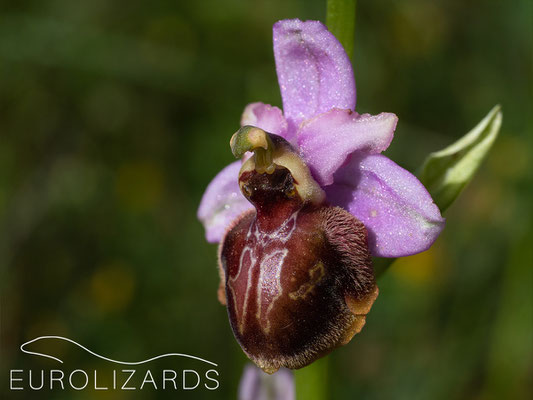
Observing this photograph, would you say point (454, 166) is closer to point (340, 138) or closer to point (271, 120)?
point (340, 138)

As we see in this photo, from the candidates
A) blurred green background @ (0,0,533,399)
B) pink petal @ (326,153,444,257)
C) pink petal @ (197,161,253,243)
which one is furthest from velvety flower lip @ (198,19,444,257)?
blurred green background @ (0,0,533,399)

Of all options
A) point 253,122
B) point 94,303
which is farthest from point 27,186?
point 253,122

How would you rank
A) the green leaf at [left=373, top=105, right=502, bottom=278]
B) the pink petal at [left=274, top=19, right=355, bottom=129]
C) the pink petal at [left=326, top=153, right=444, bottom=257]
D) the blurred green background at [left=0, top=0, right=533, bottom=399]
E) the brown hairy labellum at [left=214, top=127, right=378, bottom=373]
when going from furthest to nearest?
1. the blurred green background at [left=0, top=0, right=533, bottom=399]
2. the green leaf at [left=373, top=105, right=502, bottom=278]
3. the pink petal at [left=274, top=19, right=355, bottom=129]
4. the pink petal at [left=326, top=153, right=444, bottom=257]
5. the brown hairy labellum at [left=214, top=127, right=378, bottom=373]

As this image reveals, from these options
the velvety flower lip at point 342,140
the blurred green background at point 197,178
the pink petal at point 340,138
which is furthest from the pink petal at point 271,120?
the blurred green background at point 197,178

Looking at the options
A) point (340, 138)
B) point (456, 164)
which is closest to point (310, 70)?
point (340, 138)

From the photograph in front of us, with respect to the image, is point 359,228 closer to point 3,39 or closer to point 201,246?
point 201,246

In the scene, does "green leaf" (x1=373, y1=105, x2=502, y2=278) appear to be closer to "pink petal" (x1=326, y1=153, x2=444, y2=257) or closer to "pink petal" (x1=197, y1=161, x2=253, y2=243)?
"pink petal" (x1=326, y1=153, x2=444, y2=257)
